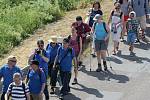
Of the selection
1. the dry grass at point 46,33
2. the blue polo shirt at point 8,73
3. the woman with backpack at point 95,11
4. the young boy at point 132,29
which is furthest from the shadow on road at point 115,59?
the blue polo shirt at point 8,73

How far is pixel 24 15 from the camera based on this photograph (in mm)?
22797

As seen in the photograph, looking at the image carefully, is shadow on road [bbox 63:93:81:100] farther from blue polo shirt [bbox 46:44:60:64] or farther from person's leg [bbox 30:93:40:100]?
person's leg [bbox 30:93:40:100]

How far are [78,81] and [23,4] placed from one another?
9.67 m

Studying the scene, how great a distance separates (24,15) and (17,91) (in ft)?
35.9

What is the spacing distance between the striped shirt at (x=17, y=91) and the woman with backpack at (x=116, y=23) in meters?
6.57

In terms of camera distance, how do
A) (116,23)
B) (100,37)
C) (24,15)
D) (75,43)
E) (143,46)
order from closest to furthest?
(75,43), (100,37), (116,23), (143,46), (24,15)

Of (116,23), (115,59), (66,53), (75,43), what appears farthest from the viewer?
(116,23)

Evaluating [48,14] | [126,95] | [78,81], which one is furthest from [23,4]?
[126,95]

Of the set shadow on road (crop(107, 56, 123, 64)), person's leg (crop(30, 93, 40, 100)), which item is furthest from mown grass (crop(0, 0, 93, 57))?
person's leg (crop(30, 93, 40, 100))

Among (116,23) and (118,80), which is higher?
(116,23)

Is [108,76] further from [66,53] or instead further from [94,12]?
[94,12]

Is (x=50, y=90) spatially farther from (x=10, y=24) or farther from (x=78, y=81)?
(x=10, y=24)

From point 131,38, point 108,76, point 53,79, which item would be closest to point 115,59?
point 131,38

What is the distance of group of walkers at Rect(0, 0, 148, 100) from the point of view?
42.4 feet
